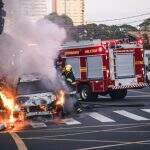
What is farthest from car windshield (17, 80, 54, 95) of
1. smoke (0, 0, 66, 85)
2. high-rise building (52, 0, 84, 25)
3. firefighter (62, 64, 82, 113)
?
high-rise building (52, 0, 84, 25)

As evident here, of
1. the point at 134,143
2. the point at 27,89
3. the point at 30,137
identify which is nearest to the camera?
the point at 134,143

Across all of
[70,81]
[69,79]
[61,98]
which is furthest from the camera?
[69,79]

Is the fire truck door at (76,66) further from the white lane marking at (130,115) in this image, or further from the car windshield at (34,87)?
the car windshield at (34,87)

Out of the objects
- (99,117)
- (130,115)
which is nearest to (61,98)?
(99,117)

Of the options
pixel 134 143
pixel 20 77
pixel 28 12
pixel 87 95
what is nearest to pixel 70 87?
pixel 20 77

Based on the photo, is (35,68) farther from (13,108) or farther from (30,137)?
(30,137)

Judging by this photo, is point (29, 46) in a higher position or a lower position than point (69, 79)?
higher

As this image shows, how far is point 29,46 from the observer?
2442 centimetres

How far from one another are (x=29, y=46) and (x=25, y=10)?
1583 mm

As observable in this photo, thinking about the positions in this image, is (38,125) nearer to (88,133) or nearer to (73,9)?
(88,133)

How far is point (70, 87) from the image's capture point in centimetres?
2233

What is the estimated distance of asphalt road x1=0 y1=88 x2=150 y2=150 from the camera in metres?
12.7

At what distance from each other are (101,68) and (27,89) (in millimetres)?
7613

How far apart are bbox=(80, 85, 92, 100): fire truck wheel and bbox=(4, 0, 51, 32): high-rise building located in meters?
5.01
